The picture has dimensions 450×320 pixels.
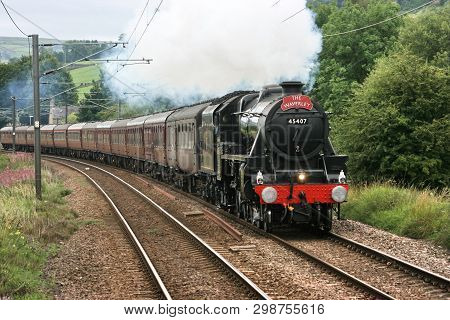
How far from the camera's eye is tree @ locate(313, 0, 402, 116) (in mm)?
42719

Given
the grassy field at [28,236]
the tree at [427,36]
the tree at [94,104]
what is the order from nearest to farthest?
the grassy field at [28,236] < the tree at [427,36] < the tree at [94,104]

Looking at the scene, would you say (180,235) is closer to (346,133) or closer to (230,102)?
(230,102)

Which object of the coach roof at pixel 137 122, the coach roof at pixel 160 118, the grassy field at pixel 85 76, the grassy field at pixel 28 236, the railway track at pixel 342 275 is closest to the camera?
the railway track at pixel 342 275

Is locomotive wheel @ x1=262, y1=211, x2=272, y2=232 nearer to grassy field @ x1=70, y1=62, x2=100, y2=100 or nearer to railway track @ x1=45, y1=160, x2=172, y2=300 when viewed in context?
railway track @ x1=45, y1=160, x2=172, y2=300

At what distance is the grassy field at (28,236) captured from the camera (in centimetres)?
946

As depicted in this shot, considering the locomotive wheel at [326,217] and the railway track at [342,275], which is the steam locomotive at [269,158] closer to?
the locomotive wheel at [326,217]

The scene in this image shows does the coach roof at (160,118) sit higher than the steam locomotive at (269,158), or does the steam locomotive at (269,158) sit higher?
the coach roof at (160,118)

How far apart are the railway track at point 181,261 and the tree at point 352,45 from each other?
25.1 metres

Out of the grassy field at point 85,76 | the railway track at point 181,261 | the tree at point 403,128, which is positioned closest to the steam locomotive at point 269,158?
the railway track at point 181,261

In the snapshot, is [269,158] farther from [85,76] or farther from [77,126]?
[85,76]

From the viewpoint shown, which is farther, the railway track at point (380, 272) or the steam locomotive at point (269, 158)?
the steam locomotive at point (269, 158)

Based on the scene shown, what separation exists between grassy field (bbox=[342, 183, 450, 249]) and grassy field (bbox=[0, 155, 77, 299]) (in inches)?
295
